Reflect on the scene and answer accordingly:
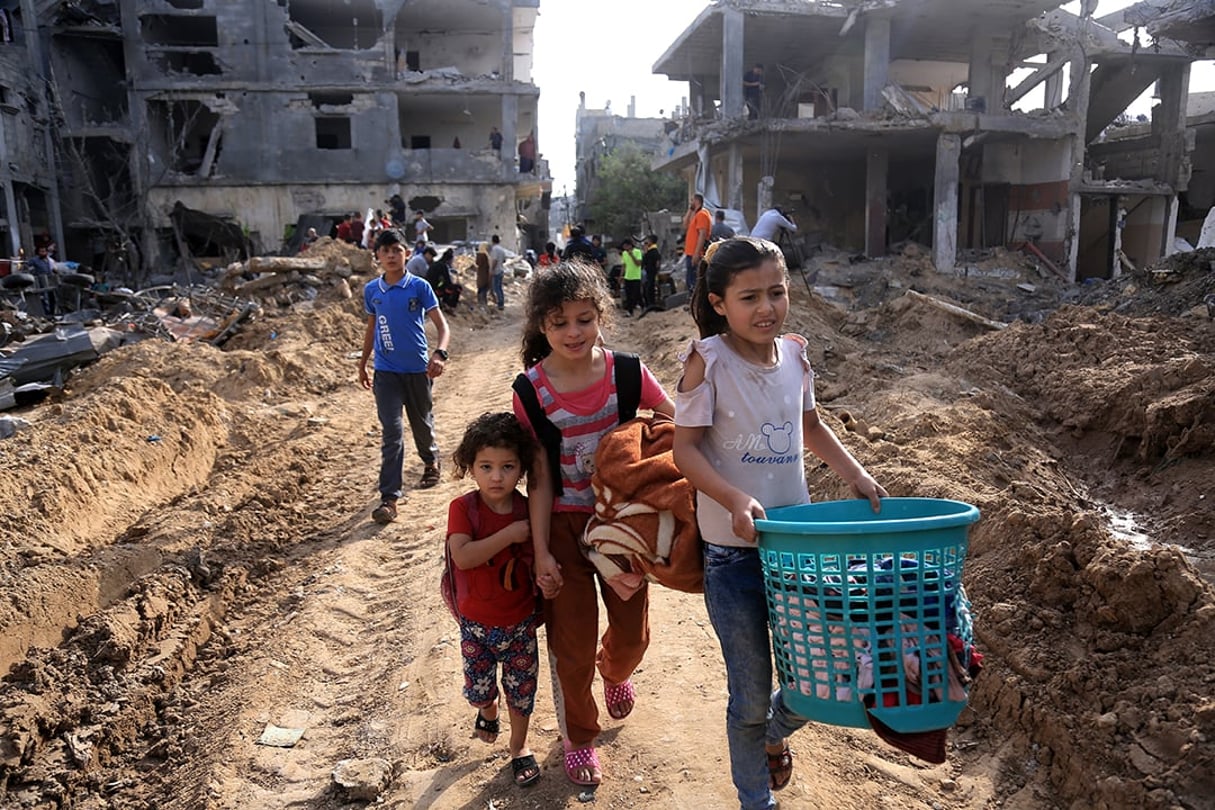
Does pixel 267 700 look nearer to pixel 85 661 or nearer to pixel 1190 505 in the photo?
pixel 85 661

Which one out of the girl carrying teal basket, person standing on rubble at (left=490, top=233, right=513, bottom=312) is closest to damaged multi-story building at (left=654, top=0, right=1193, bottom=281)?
person standing on rubble at (left=490, top=233, right=513, bottom=312)

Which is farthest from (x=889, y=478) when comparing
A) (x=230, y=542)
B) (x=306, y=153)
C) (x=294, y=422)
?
(x=306, y=153)

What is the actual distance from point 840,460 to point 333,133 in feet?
111

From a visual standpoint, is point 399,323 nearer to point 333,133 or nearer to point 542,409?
point 542,409

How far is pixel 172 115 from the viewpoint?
30797 mm

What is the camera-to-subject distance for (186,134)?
31203mm

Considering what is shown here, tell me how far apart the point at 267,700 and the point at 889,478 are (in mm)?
4122

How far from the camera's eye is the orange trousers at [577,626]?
300cm

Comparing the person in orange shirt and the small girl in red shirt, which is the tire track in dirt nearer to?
the small girl in red shirt

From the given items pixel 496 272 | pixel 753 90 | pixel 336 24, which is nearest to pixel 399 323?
pixel 496 272

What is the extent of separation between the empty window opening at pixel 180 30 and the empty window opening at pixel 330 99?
12.2ft

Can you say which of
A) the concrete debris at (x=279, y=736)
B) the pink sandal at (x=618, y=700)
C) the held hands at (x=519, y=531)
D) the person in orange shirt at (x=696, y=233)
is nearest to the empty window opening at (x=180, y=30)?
the person in orange shirt at (x=696, y=233)

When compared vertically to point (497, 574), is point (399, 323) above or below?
above

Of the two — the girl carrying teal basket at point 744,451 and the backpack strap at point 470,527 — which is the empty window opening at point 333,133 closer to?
the backpack strap at point 470,527
